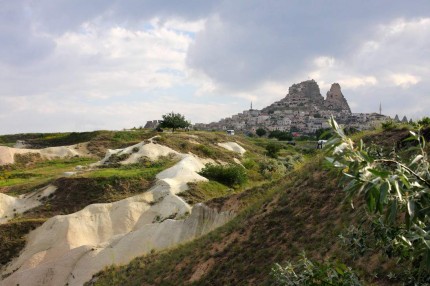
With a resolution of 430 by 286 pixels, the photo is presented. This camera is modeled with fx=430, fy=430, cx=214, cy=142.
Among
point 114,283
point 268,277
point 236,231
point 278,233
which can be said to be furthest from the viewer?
point 114,283

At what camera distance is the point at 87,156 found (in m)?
67.6

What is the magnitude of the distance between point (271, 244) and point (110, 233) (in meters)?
23.1

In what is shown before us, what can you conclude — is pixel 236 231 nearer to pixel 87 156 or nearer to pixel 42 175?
pixel 42 175

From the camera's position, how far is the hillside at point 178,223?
1522 centimetres

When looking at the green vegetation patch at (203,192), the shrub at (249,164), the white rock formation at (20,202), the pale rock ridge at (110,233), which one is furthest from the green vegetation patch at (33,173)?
the shrub at (249,164)

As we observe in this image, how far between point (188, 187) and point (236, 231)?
21.5 meters

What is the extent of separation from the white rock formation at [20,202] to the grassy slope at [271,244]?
2165cm

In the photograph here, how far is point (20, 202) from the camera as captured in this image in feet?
141

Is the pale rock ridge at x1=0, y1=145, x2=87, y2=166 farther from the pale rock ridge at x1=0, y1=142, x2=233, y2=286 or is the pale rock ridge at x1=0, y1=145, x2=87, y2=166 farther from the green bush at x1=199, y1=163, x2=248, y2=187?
the green bush at x1=199, y1=163, x2=248, y2=187

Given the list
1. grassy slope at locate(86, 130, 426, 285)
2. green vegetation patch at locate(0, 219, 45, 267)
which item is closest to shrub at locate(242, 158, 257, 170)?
green vegetation patch at locate(0, 219, 45, 267)

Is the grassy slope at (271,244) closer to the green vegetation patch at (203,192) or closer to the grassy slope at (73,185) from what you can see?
the green vegetation patch at (203,192)

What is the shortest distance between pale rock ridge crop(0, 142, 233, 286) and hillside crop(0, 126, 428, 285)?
90mm

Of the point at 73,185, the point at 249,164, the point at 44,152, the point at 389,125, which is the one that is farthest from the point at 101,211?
the point at 44,152

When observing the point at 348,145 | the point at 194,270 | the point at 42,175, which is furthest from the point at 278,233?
the point at 42,175
